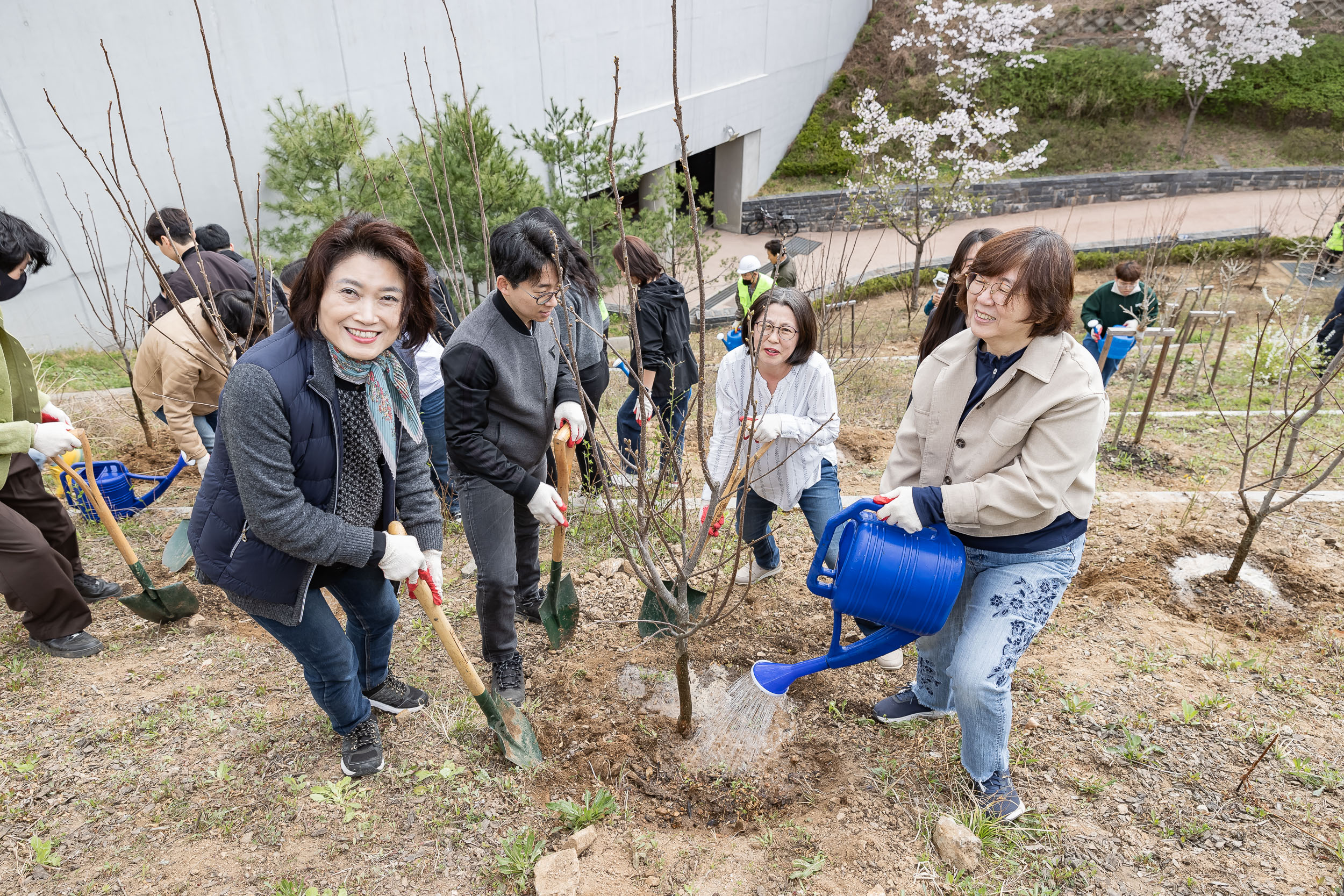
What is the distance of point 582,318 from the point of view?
2.75 m

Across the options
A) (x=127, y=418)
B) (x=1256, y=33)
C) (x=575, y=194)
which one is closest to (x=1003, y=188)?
(x=1256, y=33)

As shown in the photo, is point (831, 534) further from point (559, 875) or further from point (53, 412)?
point (53, 412)

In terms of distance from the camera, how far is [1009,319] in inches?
74.8

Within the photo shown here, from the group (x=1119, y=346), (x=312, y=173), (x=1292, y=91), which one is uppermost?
(x=1292, y=91)

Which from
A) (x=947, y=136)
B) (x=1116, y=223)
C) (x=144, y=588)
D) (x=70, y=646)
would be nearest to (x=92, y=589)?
(x=144, y=588)

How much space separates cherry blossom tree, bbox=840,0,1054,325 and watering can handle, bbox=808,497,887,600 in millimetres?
9796

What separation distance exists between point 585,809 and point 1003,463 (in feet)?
4.95

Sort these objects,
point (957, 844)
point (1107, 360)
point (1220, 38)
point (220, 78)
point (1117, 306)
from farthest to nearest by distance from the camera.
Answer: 1. point (1220, 38)
2. point (220, 78)
3. point (1117, 306)
4. point (1107, 360)
5. point (957, 844)

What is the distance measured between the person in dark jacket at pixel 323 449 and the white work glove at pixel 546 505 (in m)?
0.38

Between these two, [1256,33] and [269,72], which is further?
[1256,33]

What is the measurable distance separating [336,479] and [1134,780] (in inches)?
96.6

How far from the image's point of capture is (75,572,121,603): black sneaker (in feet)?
10.5

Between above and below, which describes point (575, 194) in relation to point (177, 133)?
below

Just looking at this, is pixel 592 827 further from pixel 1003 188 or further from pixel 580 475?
pixel 1003 188
